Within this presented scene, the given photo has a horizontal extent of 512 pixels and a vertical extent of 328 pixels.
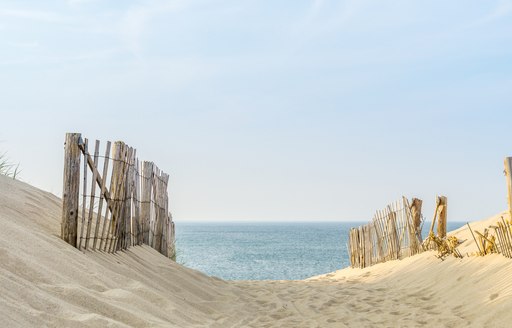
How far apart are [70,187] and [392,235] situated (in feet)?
20.2

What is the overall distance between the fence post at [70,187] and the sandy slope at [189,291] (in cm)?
22

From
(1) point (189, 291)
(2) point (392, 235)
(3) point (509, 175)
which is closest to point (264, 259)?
(2) point (392, 235)

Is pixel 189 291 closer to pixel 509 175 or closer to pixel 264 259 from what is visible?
pixel 509 175

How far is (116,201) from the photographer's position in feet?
23.3

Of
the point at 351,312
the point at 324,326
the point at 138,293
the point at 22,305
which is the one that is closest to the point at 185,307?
the point at 138,293

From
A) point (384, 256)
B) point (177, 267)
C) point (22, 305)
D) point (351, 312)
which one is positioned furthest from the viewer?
point (384, 256)

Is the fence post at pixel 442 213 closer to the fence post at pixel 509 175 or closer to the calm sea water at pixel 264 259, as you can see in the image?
the fence post at pixel 509 175

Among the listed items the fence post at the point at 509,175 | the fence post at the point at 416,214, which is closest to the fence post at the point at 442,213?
the fence post at the point at 416,214

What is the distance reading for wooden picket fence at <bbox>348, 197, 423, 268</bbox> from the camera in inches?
389

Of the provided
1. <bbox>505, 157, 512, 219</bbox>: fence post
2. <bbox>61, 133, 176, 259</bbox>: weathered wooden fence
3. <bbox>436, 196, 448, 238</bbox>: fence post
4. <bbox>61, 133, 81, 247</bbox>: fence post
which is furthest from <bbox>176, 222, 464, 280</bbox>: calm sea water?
<bbox>505, 157, 512, 219</bbox>: fence post

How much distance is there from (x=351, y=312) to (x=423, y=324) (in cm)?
90

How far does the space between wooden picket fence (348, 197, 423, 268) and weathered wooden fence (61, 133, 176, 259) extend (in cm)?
389

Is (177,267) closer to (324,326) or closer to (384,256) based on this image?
(324,326)

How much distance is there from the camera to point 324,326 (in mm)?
5957
